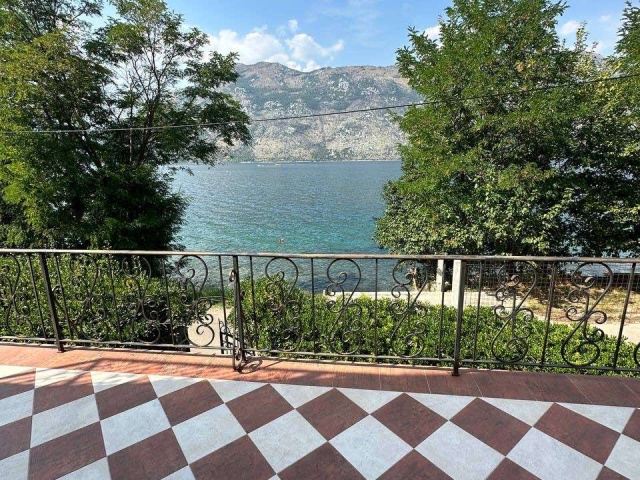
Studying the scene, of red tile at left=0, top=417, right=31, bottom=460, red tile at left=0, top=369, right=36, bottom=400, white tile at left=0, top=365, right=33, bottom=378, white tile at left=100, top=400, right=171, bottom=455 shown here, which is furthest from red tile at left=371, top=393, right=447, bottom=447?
white tile at left=0, top=365, right=33, bottom=378

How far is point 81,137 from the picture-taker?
1018 cm

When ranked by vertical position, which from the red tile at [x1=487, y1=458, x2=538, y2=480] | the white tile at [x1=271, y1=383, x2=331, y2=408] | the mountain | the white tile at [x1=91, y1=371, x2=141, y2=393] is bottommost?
the white tile at [x1=271, y1=383, x2=331, y2=408]

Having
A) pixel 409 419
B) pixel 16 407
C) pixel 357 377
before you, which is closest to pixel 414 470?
pixel 409 419

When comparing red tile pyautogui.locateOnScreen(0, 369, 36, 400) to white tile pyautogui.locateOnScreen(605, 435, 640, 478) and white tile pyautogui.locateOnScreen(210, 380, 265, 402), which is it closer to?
white tile pyautogui.locateOnScreen(210, 380, 265, 402)

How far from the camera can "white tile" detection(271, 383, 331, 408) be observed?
2105 mm

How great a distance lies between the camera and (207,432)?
1860 mm

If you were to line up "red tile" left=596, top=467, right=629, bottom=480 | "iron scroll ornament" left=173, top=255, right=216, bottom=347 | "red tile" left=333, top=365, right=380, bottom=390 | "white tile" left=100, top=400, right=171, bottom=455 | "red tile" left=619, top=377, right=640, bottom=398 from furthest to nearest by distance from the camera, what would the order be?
1. "iron scroll ornament" left=173, top=255, right=216, bottom=347
2. "red tile" left=333, top=365, right=380, bottom=390
3. "red tile" left=619, top=377, right=640, bottom=398
4. "white tile" left=100, top=400, right=171, bottom=455
5. "red tile" left=596, top=467, right=629, bottom=480

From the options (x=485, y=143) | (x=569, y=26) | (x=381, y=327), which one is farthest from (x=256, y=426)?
(x=569, y=26)

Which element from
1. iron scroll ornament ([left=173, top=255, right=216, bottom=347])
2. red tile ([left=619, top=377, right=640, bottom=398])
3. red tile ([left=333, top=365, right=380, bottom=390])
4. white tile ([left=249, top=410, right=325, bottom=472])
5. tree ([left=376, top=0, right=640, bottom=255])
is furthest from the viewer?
tree ([left=376, top=0, right=640, bottom=255])

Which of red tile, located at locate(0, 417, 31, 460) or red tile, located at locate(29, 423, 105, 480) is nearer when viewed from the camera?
red tile, located at locate(29, 423, 105, 480)

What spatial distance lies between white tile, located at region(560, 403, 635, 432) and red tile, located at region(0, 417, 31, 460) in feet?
9.55

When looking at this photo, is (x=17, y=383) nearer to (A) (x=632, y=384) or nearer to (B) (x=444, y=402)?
(B) (x=444, y=402)

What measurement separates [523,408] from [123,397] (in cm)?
235

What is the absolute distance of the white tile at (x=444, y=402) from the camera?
6.55ft
